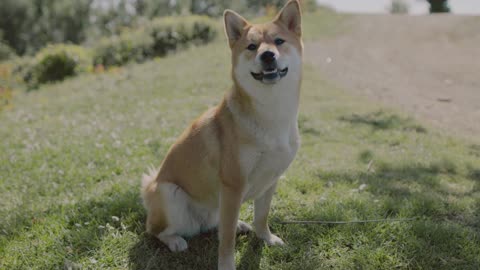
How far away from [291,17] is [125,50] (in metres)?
14.2

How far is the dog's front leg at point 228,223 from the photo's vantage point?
304 cm

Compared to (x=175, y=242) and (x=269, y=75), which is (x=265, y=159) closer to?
(x=269, y=75)

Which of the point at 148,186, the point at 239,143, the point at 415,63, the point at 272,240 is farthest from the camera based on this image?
the point at 415,63

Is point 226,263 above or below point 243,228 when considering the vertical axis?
above

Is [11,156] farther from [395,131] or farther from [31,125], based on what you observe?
[395,131]

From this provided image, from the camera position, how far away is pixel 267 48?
9.73ft

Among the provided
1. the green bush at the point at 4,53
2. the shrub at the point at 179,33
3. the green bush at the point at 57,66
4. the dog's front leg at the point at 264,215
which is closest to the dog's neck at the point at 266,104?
the dog's front leg at the point at 264,215

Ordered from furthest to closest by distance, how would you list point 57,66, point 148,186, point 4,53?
point 4,53 → point 57,66 → point 148,186

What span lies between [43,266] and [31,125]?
17.0ft

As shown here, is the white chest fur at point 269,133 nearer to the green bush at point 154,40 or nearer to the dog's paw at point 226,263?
the dog's paw at point 226,263

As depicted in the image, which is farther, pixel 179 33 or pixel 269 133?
pixel 179 33

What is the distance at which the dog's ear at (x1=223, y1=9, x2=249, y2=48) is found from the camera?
10.8ft

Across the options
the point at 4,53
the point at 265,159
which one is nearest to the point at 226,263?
the point at 265,159

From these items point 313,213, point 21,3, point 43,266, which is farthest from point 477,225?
point 21,3
